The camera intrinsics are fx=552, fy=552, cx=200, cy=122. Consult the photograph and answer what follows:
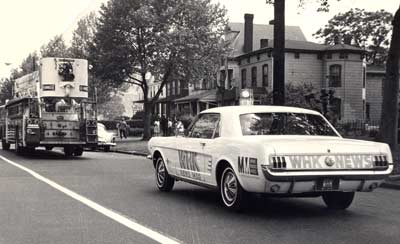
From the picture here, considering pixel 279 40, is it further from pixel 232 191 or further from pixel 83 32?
pixel 83 32

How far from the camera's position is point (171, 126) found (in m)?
41.7

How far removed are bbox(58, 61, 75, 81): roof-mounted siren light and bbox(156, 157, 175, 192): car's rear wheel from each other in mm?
11678

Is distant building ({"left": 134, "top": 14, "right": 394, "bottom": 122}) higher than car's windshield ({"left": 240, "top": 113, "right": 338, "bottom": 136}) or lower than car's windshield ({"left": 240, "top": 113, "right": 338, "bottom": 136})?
higher

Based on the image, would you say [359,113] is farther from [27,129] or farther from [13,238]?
[13,238]

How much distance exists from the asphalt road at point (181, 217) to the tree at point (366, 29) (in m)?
52.2

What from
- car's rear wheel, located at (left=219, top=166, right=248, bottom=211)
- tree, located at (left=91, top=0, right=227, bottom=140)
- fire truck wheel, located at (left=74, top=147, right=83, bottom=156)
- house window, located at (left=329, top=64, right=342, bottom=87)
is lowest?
fire truck wheel, located at (left=74, top=147, right=83, bottom=156)

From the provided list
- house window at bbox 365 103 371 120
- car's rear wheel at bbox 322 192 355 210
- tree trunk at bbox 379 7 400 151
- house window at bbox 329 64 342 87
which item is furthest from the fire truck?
house window at bbox 365 103 371 120

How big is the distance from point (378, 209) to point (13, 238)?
542 centimetres

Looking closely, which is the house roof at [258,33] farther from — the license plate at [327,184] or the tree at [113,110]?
the license plate at [327,184]

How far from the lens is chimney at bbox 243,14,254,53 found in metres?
50.6

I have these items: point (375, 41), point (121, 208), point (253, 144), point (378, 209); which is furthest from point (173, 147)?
point (375, 41)

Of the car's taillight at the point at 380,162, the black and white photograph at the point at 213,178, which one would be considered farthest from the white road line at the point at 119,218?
the car's taillight at the point at 380,162

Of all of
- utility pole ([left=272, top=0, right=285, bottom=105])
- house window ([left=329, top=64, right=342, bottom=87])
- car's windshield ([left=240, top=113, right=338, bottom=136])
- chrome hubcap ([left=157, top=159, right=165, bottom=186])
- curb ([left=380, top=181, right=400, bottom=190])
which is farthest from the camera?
house window ([left=329, top=64, right=342, bottom=87])

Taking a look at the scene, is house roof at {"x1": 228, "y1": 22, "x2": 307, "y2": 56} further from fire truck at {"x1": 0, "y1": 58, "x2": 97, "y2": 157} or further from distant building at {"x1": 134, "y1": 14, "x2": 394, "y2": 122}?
fire truck at {"x1": 0, "y1": 58, "x2": 97, "y2": 157}
